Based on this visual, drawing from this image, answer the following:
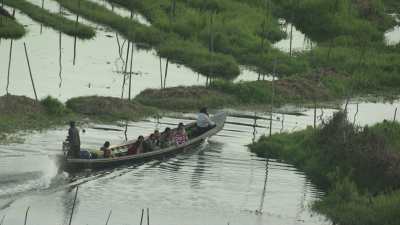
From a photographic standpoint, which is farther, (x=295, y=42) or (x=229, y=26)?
(x=295, y=42)

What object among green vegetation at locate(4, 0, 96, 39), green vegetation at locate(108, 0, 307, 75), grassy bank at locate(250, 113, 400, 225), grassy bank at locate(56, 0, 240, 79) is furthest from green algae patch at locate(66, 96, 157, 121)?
green vegetation at locate(4, 0, 96, 39)

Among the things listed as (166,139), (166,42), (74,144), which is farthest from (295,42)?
(74,144)

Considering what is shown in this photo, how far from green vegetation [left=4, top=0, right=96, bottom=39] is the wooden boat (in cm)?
1523

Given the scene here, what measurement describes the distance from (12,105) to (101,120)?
2.88 m

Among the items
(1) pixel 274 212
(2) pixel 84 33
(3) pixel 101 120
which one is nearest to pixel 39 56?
(2) pixel 84 33

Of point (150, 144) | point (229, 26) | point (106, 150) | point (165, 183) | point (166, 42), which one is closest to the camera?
point (165, 183)

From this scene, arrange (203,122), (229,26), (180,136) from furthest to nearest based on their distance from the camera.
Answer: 1. (229,26)
2. (203,122)
3. (180,136)

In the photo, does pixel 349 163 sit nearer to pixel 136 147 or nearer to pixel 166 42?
pixel 136 147

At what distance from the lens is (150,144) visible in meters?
26.7

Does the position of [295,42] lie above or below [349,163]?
above

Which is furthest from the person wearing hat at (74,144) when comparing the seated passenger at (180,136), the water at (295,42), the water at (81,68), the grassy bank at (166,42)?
the water at (295,42)

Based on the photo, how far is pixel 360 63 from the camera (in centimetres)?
4181

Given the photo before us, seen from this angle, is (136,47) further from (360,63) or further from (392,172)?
(392,172)

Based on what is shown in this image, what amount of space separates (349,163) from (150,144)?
5.14 m
